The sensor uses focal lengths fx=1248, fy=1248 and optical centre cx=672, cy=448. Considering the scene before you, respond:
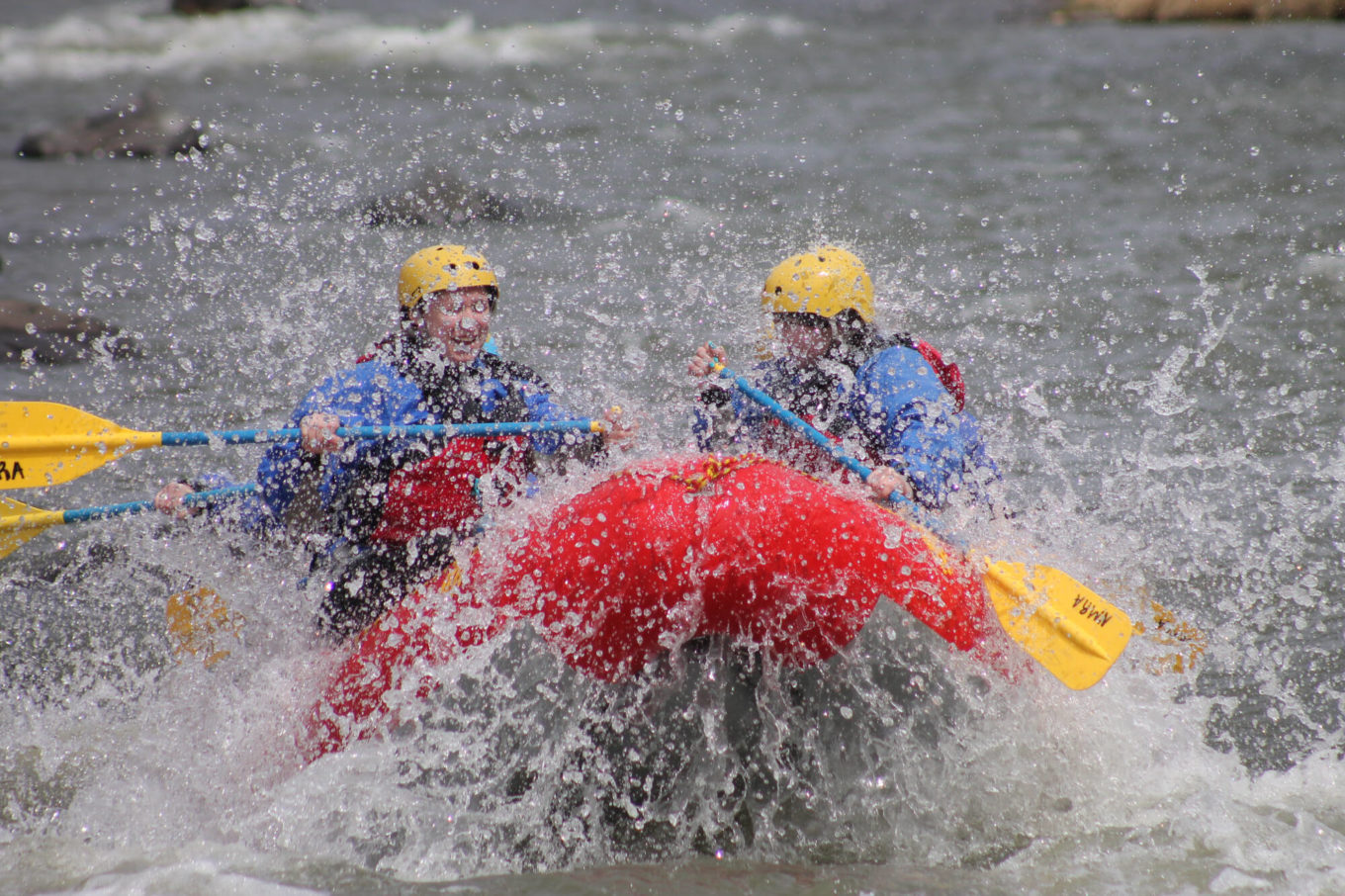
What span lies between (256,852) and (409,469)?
1.28m

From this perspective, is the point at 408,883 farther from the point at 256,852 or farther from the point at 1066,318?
the point at 1066,318

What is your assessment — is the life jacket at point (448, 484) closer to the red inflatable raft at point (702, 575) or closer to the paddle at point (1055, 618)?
the red inflatable raft at point (702, 575)

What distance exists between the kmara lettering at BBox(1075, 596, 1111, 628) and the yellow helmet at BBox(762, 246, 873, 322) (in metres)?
1.28

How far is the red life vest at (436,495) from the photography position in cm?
419

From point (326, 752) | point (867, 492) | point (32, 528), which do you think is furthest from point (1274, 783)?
point (32, 528)

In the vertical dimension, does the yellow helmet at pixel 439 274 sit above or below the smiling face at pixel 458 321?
above

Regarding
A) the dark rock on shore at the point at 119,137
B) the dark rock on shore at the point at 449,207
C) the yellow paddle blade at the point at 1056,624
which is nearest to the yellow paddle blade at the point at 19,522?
the yellow paddle blade at the point at 1056,624

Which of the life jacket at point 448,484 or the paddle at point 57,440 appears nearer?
the life jacket at point 448,484

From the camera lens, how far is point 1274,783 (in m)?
4.19

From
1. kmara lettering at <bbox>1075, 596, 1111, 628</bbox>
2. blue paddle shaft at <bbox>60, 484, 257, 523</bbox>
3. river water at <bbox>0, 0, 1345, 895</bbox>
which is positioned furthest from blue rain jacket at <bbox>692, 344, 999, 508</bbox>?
blue paddle shaft at <bbox>60, 484, 257, 523</bbox>

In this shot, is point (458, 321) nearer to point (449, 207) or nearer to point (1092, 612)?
point (1092, 612)

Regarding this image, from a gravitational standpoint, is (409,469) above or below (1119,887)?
above

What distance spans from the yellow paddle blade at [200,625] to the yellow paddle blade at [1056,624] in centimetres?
277

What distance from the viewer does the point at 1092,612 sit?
12.7ft
